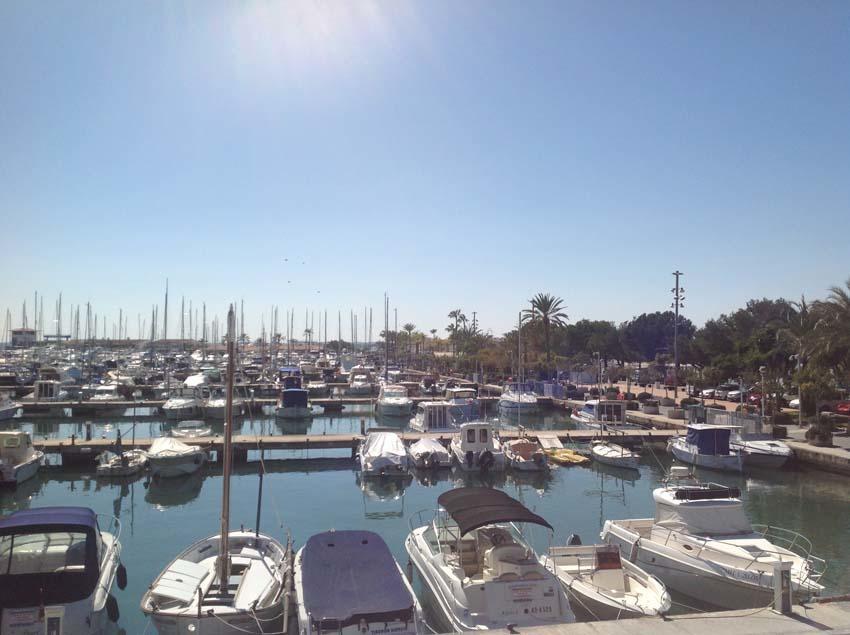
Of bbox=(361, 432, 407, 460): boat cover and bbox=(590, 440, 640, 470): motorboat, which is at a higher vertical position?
bbox=(361, 432, 407, 460): boat cover

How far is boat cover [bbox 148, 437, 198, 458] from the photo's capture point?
3472cm

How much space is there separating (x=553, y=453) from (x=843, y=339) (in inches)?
837

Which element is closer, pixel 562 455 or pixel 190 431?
pixel 562 455

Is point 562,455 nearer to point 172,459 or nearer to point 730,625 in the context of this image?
point 172,459

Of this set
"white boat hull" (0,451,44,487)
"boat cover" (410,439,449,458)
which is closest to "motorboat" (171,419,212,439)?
"white boat hull" (0,451,44,487)

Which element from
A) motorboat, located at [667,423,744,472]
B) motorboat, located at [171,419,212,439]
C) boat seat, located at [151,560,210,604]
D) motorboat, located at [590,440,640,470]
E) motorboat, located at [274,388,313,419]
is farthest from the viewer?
motorboat, located at [274,388,313,419]

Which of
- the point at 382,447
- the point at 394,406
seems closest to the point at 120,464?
the point at 382,447

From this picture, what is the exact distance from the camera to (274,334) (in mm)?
123438

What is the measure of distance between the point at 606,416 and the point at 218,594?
39.7 m

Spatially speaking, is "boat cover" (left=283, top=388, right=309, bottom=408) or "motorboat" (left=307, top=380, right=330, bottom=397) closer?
"boat cover" (left=283, top=388, right=309, bottom=408)

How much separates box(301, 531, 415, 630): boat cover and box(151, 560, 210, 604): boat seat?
2.66 meters

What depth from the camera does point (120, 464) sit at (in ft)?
113

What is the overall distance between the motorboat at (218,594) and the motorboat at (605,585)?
6.98 metres

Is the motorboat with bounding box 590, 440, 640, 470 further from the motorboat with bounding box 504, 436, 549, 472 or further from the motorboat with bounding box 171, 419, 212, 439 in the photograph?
the motorboat with bounding box 171, 419, 212, 439
